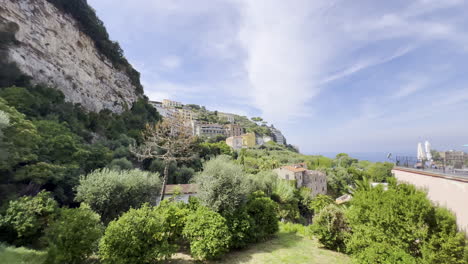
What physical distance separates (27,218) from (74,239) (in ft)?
11.1

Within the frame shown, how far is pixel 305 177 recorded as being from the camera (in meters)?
35.1

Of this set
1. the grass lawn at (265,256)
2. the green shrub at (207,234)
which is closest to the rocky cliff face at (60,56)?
the grass lawn at (265,256)

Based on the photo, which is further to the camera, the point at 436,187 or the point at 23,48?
the point at 23,48

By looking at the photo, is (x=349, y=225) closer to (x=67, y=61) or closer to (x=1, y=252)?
(x=1, y=252)

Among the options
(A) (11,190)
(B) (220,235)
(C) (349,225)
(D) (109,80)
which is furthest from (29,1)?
(C) (349,225)

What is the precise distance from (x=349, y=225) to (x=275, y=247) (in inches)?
113

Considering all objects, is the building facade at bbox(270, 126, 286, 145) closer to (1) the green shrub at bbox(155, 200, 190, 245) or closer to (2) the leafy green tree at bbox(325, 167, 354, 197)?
(2) the leafy green tree at bbox(325, 167, 354, 197)

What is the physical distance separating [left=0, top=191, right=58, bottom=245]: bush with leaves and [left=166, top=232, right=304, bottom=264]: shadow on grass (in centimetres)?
538

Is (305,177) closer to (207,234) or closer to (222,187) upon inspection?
(222,187)

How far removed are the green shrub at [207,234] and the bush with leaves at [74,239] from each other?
271cm

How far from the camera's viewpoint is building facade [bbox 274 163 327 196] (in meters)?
33.2

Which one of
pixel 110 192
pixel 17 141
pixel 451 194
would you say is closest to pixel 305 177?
pixel 451 194

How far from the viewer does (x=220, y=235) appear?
5.66m

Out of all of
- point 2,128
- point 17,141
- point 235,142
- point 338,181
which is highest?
point 235,142
